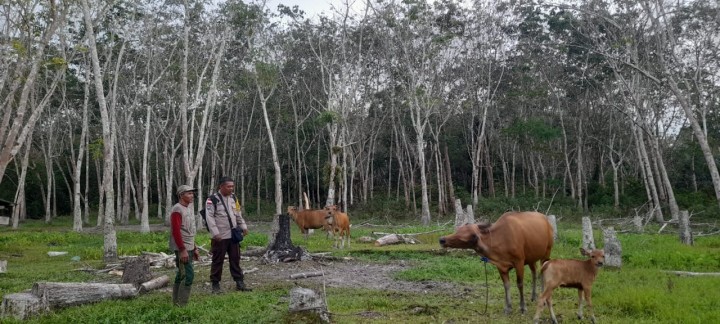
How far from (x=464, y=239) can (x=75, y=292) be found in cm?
557

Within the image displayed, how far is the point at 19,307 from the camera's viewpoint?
6.91 m

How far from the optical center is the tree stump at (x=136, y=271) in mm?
9680

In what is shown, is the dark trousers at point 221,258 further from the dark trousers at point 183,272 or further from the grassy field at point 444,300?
the dark trousers at point 183,272

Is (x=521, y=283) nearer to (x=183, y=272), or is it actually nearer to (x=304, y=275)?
(x=183, y=272)

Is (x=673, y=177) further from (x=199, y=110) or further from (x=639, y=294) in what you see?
(x=639, y=294)

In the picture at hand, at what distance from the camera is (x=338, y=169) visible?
2841 cm

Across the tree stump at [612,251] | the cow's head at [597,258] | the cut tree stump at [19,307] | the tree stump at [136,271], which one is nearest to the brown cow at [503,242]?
the cow's head at [597,258]

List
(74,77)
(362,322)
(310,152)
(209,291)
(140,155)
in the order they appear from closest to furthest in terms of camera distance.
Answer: (362,322), (209,291), (74,77), (140,155), (310,152)

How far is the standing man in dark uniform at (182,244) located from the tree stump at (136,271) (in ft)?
7.13

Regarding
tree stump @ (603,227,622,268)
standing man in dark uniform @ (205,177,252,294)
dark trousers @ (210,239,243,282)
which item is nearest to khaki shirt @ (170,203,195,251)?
standing man in dark uniform @ (205,177,252,294)

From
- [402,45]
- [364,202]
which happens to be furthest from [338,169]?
[364,202]

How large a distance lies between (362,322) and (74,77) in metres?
34.4

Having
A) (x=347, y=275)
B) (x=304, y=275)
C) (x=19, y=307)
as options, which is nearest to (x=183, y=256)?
(x=19, y=307)

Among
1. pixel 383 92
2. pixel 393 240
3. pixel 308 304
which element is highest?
pixel 383 92
